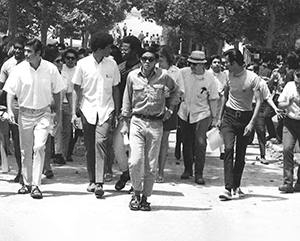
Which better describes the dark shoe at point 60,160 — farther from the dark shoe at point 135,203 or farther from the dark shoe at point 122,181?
the dark shoe at point 135,203

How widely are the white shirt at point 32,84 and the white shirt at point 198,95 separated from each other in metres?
2.41

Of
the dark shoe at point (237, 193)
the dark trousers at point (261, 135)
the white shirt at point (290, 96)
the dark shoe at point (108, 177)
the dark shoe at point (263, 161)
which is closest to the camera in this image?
the dark shoe at point (237, 193)

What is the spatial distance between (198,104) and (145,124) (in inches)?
92.0

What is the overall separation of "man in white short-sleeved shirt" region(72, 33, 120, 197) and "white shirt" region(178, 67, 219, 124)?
1708 millimetres

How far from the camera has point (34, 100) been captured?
877 cm

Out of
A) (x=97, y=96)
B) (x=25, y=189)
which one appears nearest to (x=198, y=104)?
(x=97, y=96)

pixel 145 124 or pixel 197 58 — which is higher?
pixel 197 58

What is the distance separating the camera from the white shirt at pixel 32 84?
28.8 feet

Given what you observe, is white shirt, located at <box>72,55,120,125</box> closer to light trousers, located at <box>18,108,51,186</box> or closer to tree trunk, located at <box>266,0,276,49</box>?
light trousers, located at <box>18,108,51,186</box>

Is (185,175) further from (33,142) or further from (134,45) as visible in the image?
(33,142)

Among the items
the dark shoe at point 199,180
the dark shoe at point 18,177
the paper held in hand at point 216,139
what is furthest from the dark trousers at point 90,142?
the dark shoe at point 199,180

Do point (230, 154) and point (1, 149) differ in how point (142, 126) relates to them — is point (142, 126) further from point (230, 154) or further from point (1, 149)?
point (1, 149)

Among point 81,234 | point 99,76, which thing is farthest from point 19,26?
point 81,234

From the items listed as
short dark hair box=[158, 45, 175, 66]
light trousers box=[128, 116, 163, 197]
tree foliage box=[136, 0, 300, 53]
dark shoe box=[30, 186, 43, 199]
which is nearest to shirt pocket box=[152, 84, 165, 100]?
light trousers box=[128, 116, 163, 197]
